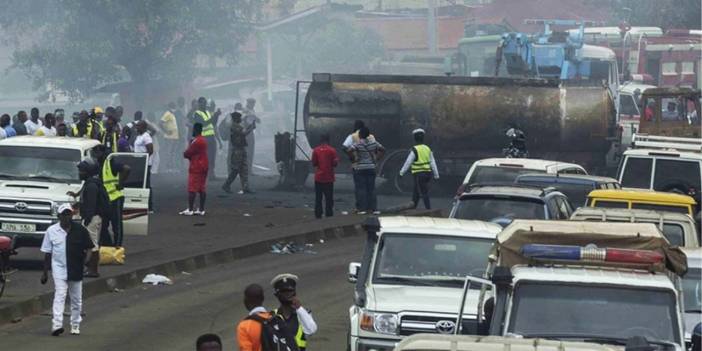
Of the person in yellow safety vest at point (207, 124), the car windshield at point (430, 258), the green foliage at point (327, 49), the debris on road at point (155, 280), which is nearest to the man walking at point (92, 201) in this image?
the debris on road at point (155, 280)

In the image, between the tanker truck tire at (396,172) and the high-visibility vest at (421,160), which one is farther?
the tanker truck tire at (396,172)

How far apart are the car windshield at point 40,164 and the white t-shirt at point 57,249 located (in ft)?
19.3

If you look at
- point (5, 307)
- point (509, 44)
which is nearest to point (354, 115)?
point (509, 44)

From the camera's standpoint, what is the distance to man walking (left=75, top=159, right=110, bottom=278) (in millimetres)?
19875

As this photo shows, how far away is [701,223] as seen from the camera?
2120 centimetres

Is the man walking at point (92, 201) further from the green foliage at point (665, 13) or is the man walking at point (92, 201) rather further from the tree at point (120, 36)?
the green foliage at point (665, 13)

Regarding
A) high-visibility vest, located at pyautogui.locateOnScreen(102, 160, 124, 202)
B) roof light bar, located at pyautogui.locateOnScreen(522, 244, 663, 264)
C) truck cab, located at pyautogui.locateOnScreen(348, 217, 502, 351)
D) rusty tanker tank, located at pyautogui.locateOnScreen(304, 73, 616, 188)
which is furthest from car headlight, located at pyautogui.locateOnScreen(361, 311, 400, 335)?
rusty tanker tank, located at pyautogui.locateOnScreen(304, 73, 616, 188)

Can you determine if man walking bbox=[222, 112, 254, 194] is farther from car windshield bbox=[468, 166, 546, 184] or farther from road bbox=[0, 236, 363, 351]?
car windshield bbox=[468, 166, 546, 184]

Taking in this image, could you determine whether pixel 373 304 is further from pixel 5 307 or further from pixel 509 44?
pixel 509 44

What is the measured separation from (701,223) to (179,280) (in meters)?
7.04

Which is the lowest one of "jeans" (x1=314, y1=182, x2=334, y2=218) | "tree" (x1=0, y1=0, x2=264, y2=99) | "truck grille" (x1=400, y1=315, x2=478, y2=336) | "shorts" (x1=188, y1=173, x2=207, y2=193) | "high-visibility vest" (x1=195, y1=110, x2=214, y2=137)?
"jeans" (x1=314, y1=182, x2=334, y2=218)

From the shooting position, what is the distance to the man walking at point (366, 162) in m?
28.2

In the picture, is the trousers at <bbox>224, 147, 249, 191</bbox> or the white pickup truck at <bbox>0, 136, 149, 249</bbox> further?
the trousers at <bbox>224, 147, 249, 191</bbox>

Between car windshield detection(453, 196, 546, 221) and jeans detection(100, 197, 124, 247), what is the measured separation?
522 centimetres
